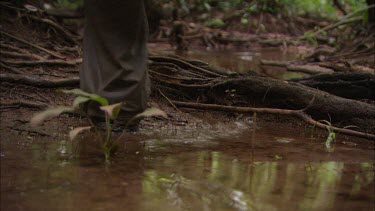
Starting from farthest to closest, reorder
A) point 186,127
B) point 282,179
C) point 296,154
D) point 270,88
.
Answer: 1. point 270,88
2. point 186,127
3. point 296,154
4. point 282,179

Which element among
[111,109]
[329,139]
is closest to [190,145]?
[111,109]

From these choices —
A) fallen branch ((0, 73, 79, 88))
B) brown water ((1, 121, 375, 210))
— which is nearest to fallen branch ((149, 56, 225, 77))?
fallen branch ((0, 73, 79, 88))

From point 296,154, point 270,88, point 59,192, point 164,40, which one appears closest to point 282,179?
point 296,154

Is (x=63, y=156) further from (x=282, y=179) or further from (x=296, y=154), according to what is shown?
(x=296, y=154)

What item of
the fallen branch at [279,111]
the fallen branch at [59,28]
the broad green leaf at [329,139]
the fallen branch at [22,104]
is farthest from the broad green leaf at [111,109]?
the fallen branch at [59,28]

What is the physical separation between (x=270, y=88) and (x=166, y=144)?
53.9 inches

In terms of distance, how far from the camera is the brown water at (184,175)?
7.17 ft

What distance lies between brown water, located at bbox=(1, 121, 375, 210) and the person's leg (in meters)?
0.31

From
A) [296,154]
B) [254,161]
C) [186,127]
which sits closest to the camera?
[254,161]

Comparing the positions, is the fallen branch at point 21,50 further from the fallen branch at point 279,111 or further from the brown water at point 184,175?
the brown water at point 184,175

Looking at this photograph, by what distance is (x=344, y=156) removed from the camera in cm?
316

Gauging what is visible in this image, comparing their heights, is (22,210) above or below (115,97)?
below

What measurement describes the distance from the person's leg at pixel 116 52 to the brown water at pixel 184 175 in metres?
0.31

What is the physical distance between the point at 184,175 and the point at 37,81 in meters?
1.84
